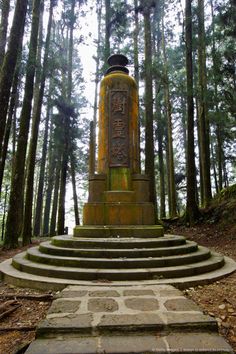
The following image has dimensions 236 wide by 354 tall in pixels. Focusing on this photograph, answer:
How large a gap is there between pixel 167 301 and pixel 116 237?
2.99 meters

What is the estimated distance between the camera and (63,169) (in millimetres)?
14711

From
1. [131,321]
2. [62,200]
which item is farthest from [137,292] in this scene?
[62,200]

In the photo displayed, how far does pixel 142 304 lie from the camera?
3363 mm

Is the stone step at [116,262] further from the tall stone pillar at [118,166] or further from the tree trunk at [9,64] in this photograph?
the tree trunk at [9,64]

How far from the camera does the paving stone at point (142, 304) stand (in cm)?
323

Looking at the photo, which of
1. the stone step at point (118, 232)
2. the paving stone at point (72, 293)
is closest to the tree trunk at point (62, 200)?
the stone step at point (118, 232)

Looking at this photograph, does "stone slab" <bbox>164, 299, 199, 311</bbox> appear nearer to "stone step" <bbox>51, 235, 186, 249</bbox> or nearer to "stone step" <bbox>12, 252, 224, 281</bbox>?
"stone step" <bbox>12, 252, 224, 281</bbox>

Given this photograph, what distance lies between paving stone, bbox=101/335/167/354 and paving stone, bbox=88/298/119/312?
58 centimetres

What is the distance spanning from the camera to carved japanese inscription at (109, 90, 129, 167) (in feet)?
25.3

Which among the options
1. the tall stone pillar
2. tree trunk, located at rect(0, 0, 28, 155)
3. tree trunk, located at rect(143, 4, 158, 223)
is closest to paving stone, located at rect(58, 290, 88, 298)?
the tall stone pillar

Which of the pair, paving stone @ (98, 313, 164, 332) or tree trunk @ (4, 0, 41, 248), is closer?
paving stone @ (98, 313, 164, 332)

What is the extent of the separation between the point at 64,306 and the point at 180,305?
1.38 meters

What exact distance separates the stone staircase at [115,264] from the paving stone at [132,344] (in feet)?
5.79

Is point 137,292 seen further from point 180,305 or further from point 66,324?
point 66,324
